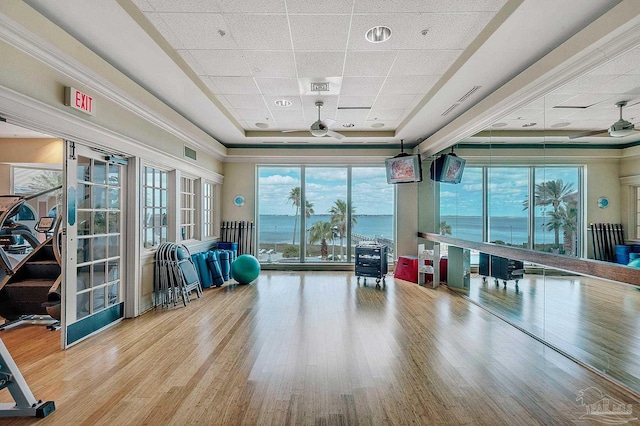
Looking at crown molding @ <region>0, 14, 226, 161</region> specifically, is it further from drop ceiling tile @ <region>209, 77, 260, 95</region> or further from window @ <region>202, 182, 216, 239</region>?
window @ <region>202, 182, 216, 239</region>

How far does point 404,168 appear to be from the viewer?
7.32m

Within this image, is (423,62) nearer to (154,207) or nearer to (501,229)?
(501,229)

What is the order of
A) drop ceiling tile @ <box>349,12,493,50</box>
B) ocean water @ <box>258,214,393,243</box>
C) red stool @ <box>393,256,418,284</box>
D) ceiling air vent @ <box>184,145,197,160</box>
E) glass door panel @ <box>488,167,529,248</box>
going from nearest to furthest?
drop ceiling tile @ <box>349,12,493,50</box> → glass door panel @ <box>488,167,529,248</box> → ceiling air vent @ <box>184,145,197,160</box> → red stool @ <box>393,256,418,284</box> → ocean water @ <box>258,214,393,243</box>

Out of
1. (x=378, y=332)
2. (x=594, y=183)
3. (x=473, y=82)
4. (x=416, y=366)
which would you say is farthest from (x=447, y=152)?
(x=416, y=366)

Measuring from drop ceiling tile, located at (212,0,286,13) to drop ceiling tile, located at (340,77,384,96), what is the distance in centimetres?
178

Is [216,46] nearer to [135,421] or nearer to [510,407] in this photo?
[135,421]

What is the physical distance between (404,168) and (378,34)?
4217 millimetres

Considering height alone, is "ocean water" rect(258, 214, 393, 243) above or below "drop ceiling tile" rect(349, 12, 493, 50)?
below

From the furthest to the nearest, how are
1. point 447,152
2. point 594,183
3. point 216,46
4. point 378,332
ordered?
point 447,152 → point 378,332 → point 216,46 → point 594,183

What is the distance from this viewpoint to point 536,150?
3807 mm

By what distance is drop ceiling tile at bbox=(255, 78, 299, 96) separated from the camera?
15.3ft

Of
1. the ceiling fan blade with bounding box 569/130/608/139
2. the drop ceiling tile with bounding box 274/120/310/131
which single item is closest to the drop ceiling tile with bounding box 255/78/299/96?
the drop ceiling tile with bounding box 274/120/310/131

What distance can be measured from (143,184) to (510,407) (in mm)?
5357

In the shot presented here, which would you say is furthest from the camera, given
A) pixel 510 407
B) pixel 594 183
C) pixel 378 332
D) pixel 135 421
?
pixel 378 332
